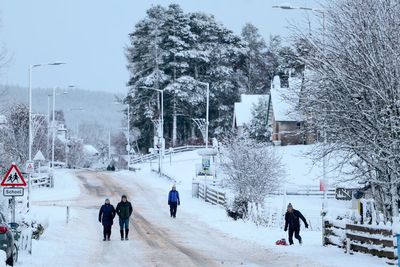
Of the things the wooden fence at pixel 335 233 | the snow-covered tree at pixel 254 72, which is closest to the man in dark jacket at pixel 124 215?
the wooden fence at pixel 335 233

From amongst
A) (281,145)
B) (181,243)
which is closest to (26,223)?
(181,243)

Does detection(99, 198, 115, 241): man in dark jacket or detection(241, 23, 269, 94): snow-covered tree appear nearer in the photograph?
detection(99, 198, 115, 241): man in dark jacket

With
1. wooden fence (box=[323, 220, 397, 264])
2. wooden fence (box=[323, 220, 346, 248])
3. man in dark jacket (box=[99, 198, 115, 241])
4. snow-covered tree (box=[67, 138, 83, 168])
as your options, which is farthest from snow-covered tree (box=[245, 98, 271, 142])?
snow-covered tree (box=[67, 138, 83, 168])

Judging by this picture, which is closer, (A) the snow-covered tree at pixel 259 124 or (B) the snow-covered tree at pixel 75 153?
(A) the snow-covered tree at pixel 259 124

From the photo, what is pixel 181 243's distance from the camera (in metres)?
24.2

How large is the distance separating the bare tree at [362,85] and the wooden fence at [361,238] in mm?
831

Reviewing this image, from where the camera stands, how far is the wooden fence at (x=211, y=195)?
4111 cm

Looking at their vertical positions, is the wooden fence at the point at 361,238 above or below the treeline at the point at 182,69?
below

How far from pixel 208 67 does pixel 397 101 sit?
77.9m

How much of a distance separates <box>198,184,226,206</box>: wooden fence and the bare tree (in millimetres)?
A: 21340

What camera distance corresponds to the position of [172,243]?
24.2 meters

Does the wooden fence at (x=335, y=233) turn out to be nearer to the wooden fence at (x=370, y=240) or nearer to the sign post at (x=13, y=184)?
the wooden fence at (x=370, y=240)

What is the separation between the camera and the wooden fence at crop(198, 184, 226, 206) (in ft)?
135

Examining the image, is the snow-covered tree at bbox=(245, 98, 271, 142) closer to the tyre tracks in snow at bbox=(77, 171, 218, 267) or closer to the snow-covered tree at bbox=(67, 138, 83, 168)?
the tyre tracks in snow at bbox=(77, 171, 218, 267)
